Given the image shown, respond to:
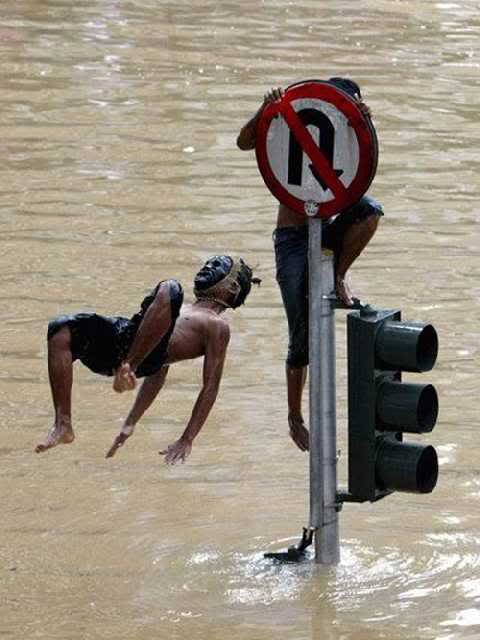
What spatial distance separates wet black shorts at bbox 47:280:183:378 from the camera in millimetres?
10000

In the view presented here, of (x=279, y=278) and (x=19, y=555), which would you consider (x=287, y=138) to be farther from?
(x=19, y=555)

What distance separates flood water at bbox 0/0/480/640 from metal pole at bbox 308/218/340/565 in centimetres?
57

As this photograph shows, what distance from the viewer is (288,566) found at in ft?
34.3

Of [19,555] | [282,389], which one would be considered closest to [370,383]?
[19,555]

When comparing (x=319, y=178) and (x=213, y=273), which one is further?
(x=213, y=273)

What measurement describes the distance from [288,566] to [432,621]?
0.91 meters

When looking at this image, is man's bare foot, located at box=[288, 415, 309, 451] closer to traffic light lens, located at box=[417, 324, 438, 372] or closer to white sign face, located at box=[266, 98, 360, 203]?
traffic light lens, located at box=[417, 324, 438, 372]

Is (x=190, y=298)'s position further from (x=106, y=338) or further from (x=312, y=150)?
(x=312, y=150)

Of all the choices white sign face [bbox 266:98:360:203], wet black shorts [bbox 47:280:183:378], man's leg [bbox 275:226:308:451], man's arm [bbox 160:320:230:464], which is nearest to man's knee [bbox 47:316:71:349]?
wet black shorts [bbox 47:280:183:378]

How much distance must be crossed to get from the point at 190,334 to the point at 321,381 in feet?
2.48

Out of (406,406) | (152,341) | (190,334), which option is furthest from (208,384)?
(406,406)

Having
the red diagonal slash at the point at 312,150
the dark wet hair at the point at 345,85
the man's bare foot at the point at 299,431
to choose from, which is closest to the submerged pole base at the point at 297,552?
the man's bare foot at the point at 299,431

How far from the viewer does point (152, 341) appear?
32.4 feet

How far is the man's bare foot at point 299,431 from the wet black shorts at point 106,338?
1.04 m
